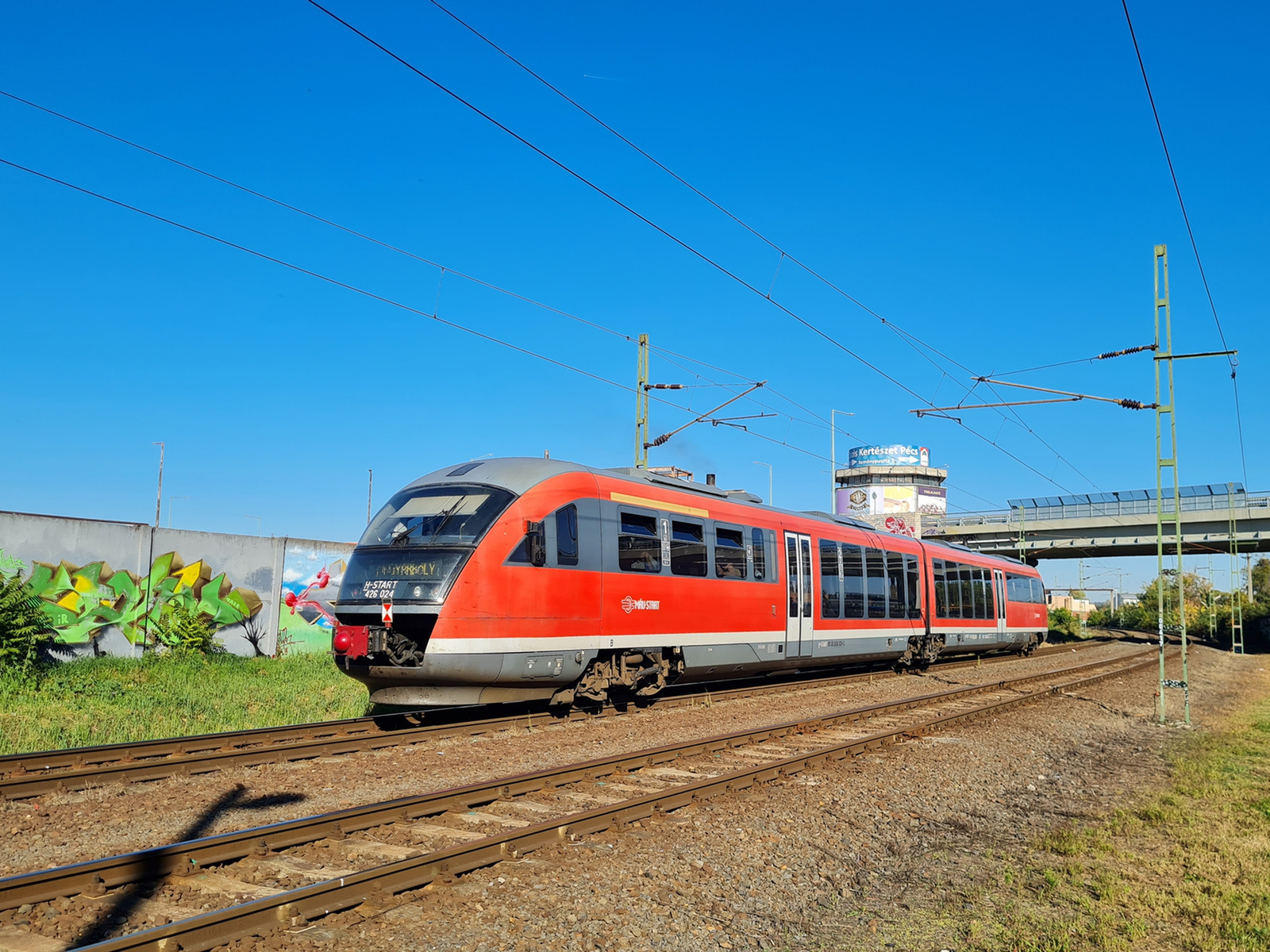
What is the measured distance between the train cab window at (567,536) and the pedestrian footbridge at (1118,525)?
45940mm

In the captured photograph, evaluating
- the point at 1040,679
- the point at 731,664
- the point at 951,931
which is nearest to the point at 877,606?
the point at 1040,679

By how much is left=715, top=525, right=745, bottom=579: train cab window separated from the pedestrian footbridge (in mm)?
41577

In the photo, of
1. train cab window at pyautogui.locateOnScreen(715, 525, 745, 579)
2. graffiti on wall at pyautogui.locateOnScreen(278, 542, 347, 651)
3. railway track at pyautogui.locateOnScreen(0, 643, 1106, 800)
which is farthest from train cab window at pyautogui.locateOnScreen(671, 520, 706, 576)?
graffiti on wall at pyautogui.locateOnScreen(278, 542, 347, 651)

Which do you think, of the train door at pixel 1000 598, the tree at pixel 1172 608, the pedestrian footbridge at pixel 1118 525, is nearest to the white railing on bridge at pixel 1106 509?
the pedestrian footbridge at pixel 1118 525

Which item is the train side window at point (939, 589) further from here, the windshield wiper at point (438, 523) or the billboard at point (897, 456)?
the billboard at point (897, 456)

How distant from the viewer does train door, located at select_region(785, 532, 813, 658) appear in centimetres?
1773

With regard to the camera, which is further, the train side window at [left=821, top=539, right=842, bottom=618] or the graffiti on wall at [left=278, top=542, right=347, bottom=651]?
the graffiti on wall at [left=278, top=542, right=347, bottom=651]

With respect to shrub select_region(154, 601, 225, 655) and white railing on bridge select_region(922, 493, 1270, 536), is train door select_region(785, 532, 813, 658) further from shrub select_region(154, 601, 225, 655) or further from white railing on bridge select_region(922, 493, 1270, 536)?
white railing on bridge select_region(922, 493, 1270, 536)

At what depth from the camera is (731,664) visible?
1608 centimetres

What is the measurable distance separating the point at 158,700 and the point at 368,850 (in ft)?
30.6

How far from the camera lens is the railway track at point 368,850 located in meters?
5.21

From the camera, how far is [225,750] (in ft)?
34.7

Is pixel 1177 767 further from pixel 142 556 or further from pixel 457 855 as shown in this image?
pixel 142 556

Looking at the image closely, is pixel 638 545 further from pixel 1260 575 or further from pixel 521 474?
pixel 1260 575
